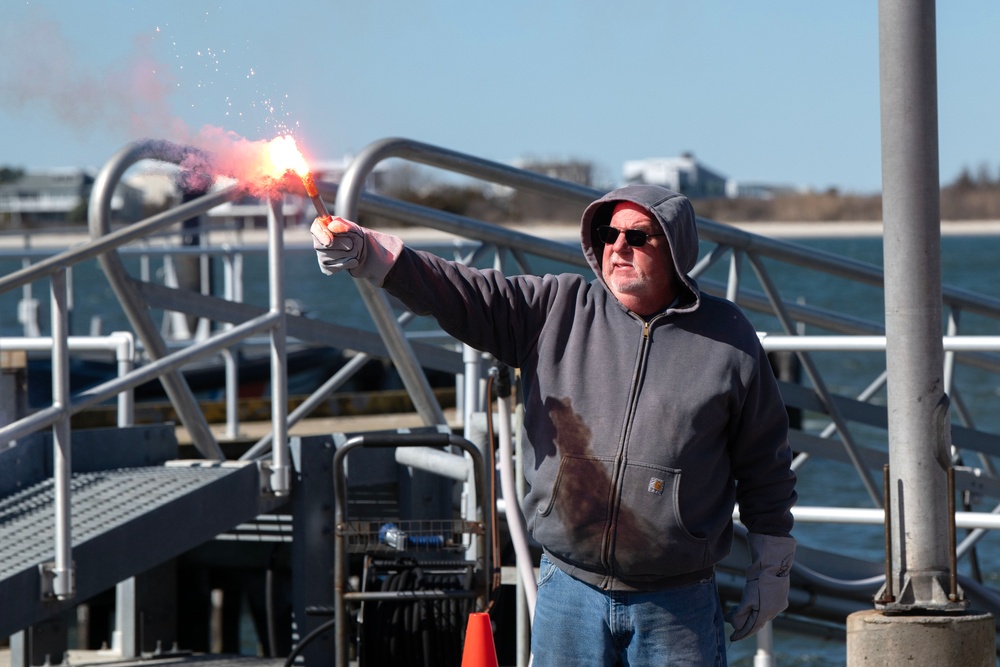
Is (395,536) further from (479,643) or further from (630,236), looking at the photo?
(630,236)

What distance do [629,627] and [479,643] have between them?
0.99m

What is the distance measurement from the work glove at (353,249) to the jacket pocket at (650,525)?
0.74m

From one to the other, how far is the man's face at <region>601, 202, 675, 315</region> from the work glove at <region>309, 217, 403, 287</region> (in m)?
0.52

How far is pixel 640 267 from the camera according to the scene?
3250 millimetres

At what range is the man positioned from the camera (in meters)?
3.16

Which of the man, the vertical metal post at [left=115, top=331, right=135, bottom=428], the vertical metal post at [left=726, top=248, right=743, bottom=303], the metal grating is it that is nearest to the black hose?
the metal grating

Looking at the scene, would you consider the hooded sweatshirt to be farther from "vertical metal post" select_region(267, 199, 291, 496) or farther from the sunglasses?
"vertical metal post" select_region(267, 199, 291, 496)

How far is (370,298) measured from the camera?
228 inches

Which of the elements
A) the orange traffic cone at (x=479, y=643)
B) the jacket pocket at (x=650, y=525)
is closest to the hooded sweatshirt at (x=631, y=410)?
the jacket pocket at (x=650, y=525)

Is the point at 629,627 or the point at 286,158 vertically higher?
the point at 286,158

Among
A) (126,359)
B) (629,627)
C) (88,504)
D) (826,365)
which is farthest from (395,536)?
(826,365)

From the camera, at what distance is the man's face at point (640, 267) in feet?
10.7

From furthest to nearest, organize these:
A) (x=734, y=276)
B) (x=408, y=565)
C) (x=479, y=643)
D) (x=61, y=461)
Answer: (x=734, y=276) → (x=408, y=565) → (x=61, y=461) → (x=479, y=643)

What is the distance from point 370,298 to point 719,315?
8.92 feet
